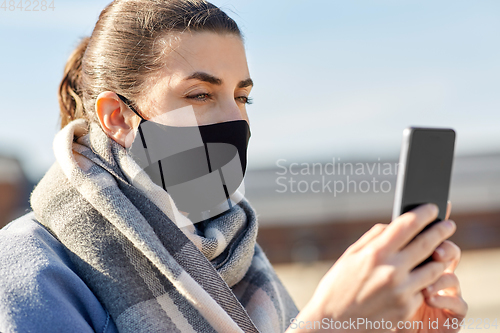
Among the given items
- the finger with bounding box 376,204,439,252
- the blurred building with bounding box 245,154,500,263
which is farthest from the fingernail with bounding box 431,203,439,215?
the blurred building with bounding box 245,154,500,263

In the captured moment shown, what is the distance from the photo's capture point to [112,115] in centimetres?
159

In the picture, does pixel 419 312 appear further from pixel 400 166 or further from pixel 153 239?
pixel 153 239

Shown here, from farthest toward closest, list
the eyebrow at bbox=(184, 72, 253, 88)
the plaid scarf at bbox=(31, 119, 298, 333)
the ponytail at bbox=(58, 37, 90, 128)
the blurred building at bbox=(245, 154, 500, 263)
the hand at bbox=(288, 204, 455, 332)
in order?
the blurred building at bbox=(245, 154, 500, 263), the ponytail at bbox=(58, 37, 90, 128), the eyebrow at bbox=(184, 72, 253, 88), the plaid scarf at bbox=(31, 119, 298, 333), the hand at bbox=(288, 204, 455, 332)

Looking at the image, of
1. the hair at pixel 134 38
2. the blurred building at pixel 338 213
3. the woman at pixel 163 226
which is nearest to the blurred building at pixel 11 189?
the blurred building at pixel 338 213

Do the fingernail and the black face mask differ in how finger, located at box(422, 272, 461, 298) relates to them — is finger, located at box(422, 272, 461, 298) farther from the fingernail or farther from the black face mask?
the black face mask

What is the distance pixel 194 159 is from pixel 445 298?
956 millimetres

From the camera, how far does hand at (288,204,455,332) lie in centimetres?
90

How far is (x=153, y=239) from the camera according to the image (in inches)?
51.3

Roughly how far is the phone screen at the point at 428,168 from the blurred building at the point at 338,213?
Answer: 25.8 ft

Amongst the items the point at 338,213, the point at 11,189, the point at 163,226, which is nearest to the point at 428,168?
the point at 163,226

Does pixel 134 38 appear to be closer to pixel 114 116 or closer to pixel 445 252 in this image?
pixel 114 116

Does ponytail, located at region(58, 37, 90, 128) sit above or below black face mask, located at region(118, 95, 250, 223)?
above

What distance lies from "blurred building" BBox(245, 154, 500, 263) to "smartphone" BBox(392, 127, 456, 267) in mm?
7859

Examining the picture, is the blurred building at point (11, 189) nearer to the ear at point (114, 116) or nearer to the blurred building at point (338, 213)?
the blurred building at point (338, 213)
